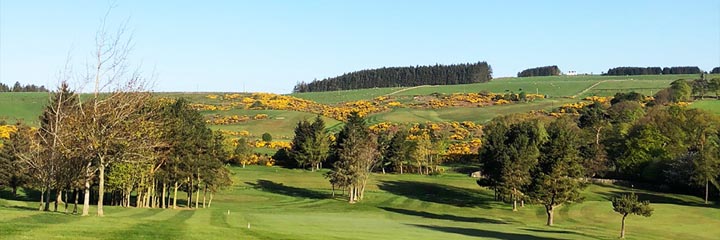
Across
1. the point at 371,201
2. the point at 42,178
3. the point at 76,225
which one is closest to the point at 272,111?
the point at 371,201

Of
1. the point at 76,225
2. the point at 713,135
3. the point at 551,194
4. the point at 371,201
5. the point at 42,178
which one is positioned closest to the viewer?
the point at 76,225

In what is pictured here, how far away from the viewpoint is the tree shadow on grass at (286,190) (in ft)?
303

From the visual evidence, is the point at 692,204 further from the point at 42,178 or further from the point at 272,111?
the point at 272,111

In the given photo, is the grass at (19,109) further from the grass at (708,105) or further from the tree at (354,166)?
the grass at (708,105)

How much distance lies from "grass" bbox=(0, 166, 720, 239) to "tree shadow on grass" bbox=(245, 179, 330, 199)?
0.15m

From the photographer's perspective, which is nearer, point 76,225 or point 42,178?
point 76,225

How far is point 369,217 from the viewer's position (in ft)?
213

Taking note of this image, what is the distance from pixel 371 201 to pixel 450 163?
5022 cm

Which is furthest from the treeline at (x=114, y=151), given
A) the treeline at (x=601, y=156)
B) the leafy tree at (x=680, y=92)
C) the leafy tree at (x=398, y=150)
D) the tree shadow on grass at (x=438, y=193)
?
the leafy tree at (x=680, y=92)

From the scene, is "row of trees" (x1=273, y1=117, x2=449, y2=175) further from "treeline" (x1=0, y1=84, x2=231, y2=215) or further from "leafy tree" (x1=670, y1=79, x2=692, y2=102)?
"leafy tree" (x1=670, y1=79, x2=692, y2=102)

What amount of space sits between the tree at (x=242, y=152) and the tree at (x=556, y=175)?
6245 centimetres

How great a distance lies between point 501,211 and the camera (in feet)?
263

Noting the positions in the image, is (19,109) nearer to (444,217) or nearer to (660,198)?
(444,217)

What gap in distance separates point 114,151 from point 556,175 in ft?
140
